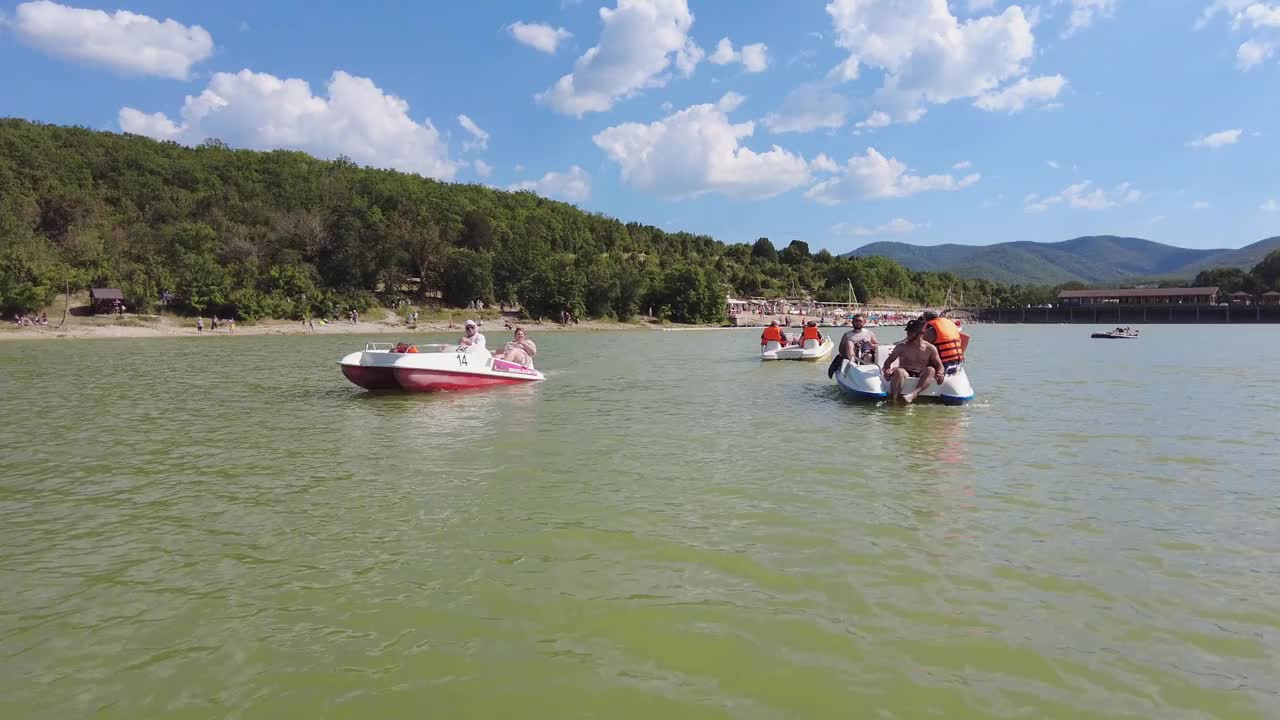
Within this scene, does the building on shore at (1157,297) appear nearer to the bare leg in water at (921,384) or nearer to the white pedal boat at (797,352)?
the white pedal boat at (797,352)

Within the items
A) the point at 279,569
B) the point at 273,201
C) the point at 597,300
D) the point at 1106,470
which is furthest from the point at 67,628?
the point at 273,201

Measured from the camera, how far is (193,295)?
69.8 m

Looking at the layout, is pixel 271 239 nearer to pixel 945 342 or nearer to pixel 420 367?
pixel 420 367

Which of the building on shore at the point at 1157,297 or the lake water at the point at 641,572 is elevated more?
the building on shore at the point at 1157,297

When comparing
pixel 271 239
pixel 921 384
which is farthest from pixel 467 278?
pixel 921 384

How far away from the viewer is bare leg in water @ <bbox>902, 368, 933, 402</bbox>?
17.0 meters

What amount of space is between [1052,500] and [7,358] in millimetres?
43500

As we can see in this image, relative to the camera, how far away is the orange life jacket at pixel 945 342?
17375mm

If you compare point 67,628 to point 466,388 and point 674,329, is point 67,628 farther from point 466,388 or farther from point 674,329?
point 674,329

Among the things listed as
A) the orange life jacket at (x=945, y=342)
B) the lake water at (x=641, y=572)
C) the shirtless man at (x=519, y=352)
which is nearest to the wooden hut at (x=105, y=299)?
the shirtless man at (x=519, y=352)

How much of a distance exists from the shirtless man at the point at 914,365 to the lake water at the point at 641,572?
9.51 ft

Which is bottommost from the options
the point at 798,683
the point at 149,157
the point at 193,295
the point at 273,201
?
the point at 798,683

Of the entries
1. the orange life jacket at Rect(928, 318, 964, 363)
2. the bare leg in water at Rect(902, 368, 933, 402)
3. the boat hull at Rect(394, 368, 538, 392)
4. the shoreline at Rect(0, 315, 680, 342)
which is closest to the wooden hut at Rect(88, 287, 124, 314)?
the shoreline at Rect(0, 315, 680, 342)

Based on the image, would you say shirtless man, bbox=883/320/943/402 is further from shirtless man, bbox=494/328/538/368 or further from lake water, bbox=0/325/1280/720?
shirtless man, bbox=494/328/538/368
